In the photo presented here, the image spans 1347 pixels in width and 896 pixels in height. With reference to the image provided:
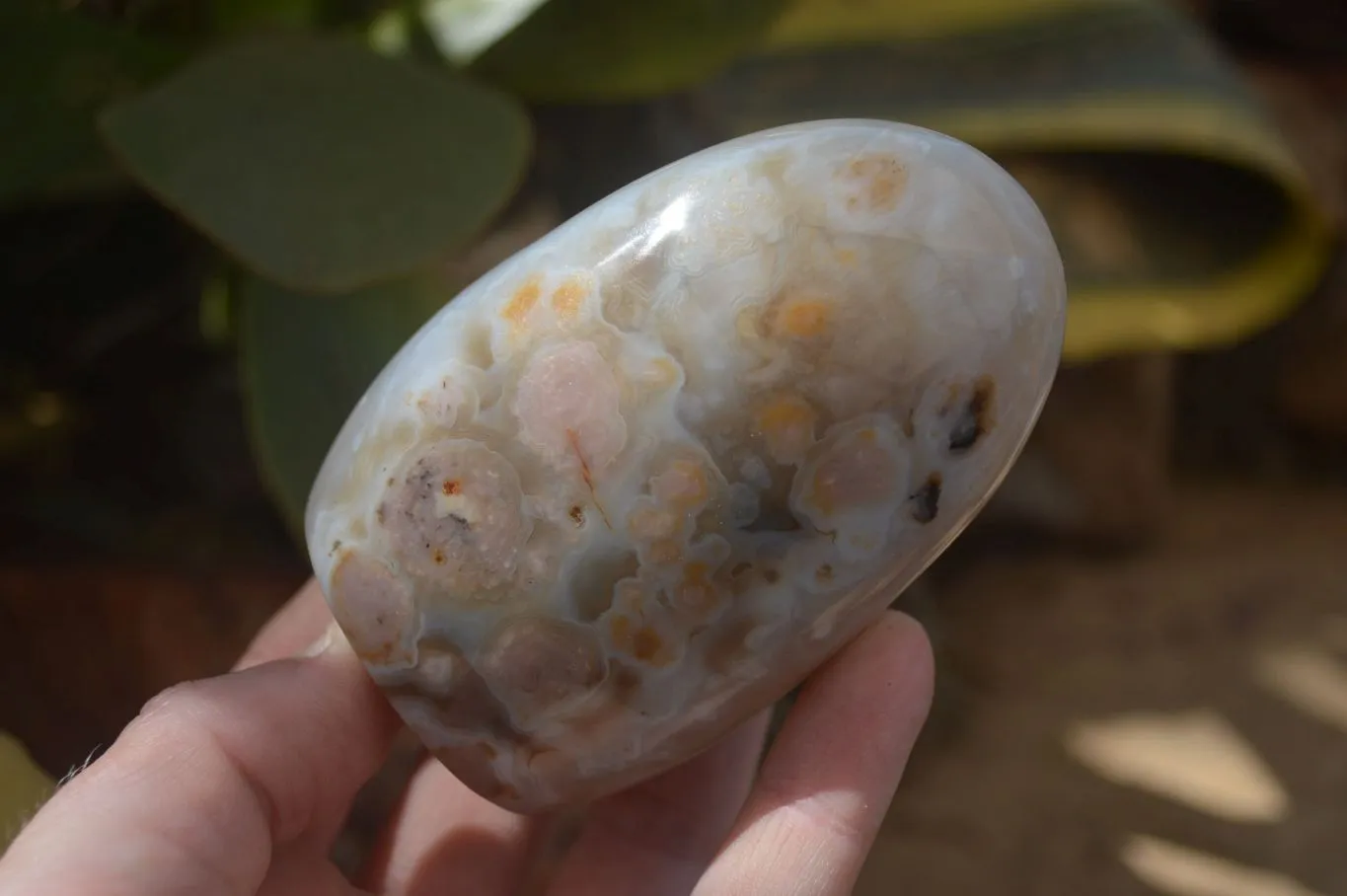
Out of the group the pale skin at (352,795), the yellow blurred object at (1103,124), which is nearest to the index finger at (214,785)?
the pale skin at (352,795)

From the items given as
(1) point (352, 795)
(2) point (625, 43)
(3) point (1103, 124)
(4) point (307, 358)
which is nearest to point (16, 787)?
(1) point (352, 795)

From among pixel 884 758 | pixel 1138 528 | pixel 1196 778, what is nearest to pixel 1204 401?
pixel 1138 528

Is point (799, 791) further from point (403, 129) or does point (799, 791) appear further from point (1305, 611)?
point (1305, 611)

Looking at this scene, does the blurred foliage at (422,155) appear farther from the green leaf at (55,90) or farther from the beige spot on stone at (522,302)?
the beige spot on stone at (522,302)

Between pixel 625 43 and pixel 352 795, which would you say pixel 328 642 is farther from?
pixel 625 43

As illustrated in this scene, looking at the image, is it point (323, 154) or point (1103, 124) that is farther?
point (1103, 124)

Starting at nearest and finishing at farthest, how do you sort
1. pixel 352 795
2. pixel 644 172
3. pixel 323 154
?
pixel 352 795
pixel 323 154
pixel 644 172

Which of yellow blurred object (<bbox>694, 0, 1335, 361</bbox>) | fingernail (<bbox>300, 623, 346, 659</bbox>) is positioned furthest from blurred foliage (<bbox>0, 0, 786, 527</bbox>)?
yellow blurred object (<bbox>694, 0, 1335, 361</bbox>)
